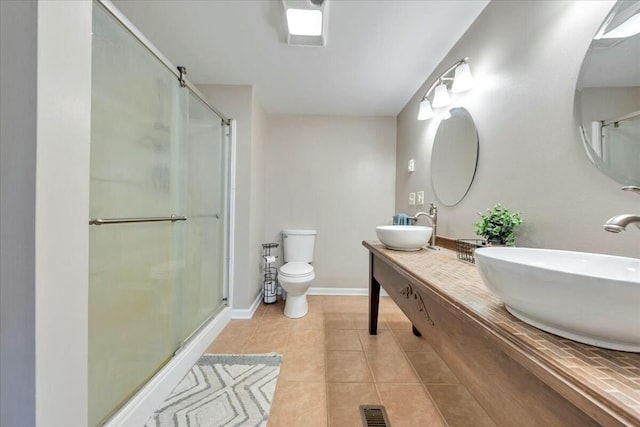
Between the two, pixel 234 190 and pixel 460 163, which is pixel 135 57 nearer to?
pixel 234 190

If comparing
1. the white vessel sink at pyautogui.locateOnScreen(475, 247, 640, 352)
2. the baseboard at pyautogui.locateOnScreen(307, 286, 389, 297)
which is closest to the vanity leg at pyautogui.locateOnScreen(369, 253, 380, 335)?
the baseboard at pyautogui.locateOnScreen(307, 286, 389, 297)

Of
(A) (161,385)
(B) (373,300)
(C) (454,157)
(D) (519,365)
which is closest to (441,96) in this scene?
(C) (454,157)

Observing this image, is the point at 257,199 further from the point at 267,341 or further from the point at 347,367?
the point at 347,367

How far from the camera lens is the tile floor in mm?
1185

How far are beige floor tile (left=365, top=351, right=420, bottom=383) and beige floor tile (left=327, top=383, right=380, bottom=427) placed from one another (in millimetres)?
116

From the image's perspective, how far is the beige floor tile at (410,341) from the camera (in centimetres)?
176

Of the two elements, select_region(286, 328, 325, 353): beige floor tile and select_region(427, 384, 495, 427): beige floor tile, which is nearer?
select_region(427, 384, 495, 427): beige floor tile

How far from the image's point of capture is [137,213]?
118cm

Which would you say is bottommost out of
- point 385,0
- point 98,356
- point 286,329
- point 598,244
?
point 286,329

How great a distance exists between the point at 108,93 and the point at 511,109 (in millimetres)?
1776

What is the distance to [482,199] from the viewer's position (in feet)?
4.47

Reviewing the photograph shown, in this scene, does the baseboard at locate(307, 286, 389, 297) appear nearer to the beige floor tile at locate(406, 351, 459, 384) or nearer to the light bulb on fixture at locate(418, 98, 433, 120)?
the beige floor tile at locate(406, 351, 459, 384)

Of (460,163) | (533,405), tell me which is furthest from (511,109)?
(533,405)

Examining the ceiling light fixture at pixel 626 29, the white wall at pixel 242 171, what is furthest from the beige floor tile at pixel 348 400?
the ceiling light fixture at pixel 626 29
